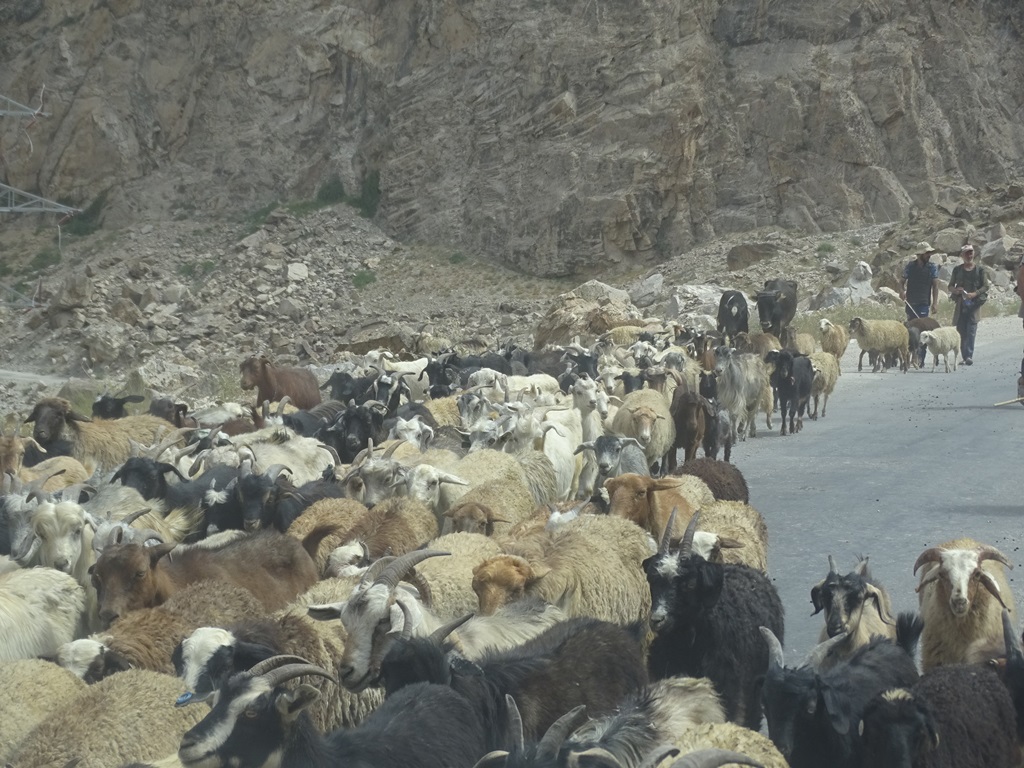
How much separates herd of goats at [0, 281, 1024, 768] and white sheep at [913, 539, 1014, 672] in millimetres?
14

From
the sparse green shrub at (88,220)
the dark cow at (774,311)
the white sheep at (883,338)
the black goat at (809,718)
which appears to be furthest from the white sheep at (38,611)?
the sparse green shrub at (88,220)

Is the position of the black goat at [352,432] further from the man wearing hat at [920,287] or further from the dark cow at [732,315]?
the man wearing hat at [920,287]

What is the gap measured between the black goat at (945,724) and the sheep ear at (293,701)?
2.28 m

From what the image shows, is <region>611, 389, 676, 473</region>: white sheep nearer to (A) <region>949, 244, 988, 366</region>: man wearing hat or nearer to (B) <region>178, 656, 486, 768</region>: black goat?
(B) <region>178, 656, 486, 768</region>: black goat

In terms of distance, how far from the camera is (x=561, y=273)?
40094 mm

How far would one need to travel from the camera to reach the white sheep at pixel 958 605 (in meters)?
6.50

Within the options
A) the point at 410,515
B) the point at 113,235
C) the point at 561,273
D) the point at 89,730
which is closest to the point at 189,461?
the point at 410,515

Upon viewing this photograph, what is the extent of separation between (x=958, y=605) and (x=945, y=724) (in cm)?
134

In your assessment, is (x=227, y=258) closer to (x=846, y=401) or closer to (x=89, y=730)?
(x=846, y=401)

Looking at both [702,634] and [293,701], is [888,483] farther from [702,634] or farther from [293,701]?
[293,701]

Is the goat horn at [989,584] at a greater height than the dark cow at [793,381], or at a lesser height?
lesser

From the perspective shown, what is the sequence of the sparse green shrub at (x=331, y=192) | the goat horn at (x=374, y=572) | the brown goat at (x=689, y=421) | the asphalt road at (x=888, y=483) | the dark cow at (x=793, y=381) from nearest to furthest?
the goat horn at (x=374, y=572), the asphalt road at (x=888, y=483), the brown goat at (x=689, y=421), the dark cow at (x=793, y=381), the sparse green shrub at (x=331, y=192)

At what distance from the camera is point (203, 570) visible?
7.35 meters

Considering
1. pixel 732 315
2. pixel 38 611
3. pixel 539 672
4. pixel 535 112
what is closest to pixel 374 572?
pixel 539 672
